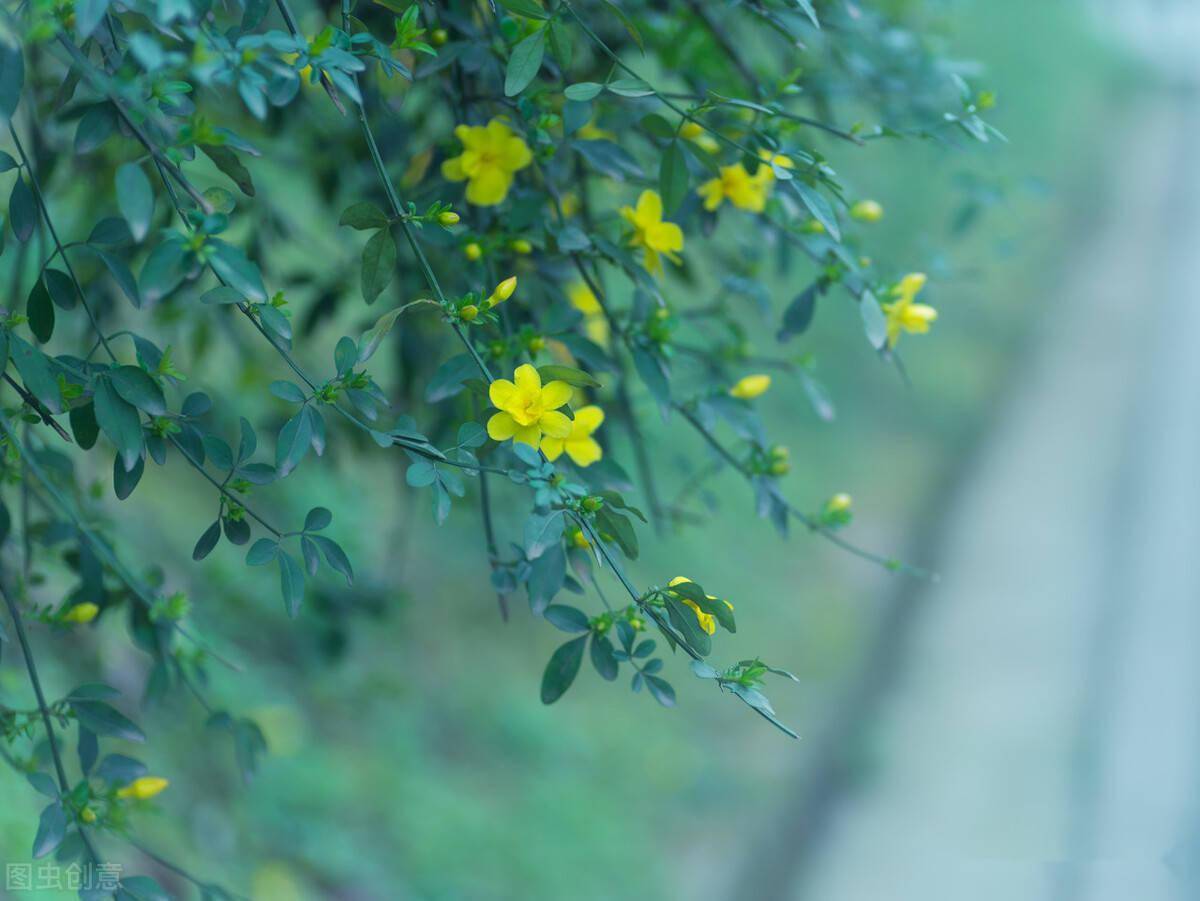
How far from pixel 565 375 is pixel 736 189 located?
26cm

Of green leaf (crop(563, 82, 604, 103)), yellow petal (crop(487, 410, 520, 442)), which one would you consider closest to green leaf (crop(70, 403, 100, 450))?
yellow petal (crop(487, 410, 520, 442))

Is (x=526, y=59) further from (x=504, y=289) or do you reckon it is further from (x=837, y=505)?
(x=837, y=505)

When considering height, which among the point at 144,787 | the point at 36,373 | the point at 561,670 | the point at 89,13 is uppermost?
the point at 89,13

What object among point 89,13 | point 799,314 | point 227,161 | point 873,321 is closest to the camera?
point 89,13

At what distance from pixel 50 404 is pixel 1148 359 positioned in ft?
14.7

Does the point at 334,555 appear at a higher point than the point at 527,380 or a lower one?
lower

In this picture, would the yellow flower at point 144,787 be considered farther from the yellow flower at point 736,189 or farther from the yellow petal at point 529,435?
the yellow flower at point 736,189

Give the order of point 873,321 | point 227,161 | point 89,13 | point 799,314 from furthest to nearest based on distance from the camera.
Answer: point 799,314 → point 873,321 → point 227,161 → point 89,13

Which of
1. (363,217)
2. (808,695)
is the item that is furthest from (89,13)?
(808,695)

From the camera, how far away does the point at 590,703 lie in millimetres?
2416

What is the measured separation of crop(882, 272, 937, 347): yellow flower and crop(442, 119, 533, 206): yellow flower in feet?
0.91

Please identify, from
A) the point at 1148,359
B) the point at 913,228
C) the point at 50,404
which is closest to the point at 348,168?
the point at 50,404

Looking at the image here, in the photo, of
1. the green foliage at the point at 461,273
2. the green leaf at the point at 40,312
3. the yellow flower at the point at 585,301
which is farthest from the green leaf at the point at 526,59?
the green leaf at the point at 40,312

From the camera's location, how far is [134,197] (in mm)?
571
